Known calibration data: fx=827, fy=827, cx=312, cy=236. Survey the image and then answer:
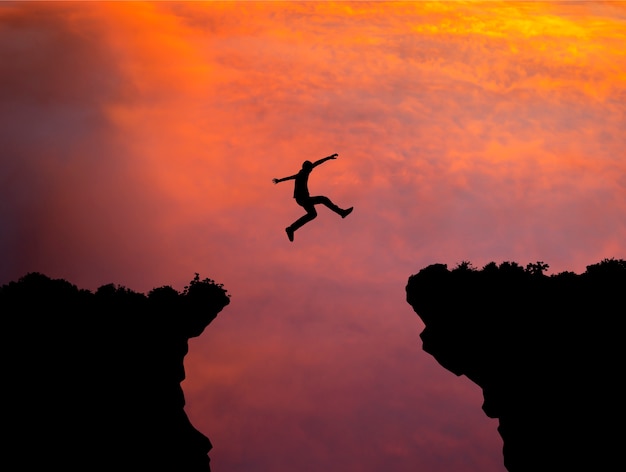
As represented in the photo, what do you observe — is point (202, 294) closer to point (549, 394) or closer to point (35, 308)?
point (35, 308)

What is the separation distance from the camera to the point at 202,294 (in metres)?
41.8

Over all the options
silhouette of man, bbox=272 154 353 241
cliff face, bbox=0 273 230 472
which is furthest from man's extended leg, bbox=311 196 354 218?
cliff face, bbox=0 273 230 472

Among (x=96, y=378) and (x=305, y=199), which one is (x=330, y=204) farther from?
(x=96, y=378)

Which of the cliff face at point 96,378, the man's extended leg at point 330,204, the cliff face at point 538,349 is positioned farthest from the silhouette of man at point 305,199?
the cliff face at point 96,378

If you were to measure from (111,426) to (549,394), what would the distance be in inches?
771

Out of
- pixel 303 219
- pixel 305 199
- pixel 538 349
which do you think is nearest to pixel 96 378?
pixel 303 219

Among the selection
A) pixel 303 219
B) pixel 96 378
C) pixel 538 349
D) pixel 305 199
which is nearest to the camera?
pixel 305 199

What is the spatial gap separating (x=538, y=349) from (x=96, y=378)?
20.0 metres

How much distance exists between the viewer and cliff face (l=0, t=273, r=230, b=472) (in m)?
35.9

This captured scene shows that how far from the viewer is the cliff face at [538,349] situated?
35.7 meters

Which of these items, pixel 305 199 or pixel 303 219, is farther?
pixel 303 219

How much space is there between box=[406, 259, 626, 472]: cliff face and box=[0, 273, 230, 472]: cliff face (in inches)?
495

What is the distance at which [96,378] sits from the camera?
1478 inches

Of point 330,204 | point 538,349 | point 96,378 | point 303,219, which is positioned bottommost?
point 96,378
